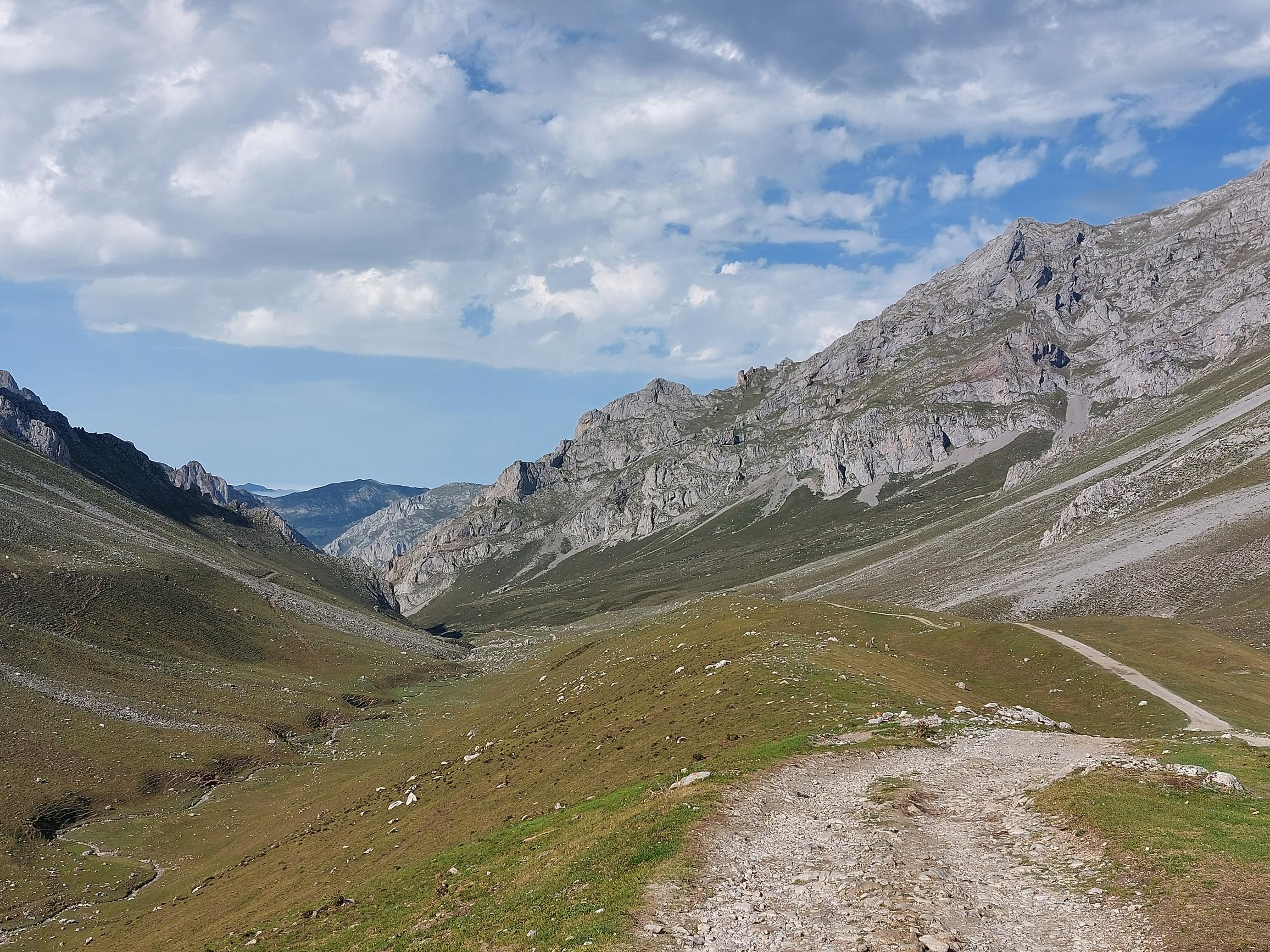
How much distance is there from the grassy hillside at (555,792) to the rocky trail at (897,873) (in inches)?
68.2

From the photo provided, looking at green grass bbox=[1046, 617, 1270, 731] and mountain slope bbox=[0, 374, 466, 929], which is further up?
mountain slope bbox=[0, 374, 466, 929]

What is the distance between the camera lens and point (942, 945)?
54.3 ft

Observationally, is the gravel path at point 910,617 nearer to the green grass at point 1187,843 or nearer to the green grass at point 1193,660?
the green grass at point 1193,660

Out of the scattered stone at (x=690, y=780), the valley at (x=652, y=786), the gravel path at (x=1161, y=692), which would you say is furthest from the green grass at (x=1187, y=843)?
the gravel path at (x=1161, y=692)

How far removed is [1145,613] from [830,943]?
15762cm

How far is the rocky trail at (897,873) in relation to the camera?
57.3 feet

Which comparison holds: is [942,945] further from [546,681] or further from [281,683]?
[281,683]

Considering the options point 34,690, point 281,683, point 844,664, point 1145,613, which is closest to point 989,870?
point 844,664

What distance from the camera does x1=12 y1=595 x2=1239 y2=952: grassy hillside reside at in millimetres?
23672

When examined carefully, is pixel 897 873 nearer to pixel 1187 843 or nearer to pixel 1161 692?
pixel 1187 843

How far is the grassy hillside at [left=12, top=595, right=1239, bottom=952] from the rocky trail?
1.73m

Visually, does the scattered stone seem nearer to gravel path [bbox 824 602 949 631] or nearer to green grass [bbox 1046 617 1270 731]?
green grass [bbox 1046 617 1270 731]

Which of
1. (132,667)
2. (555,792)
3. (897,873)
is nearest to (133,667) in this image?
(132,667)

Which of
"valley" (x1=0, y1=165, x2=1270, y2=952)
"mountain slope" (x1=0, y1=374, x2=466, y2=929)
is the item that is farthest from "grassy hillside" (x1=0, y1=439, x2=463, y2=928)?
"valley" (x1=0, y1=165, x2=1270, y2=952)
